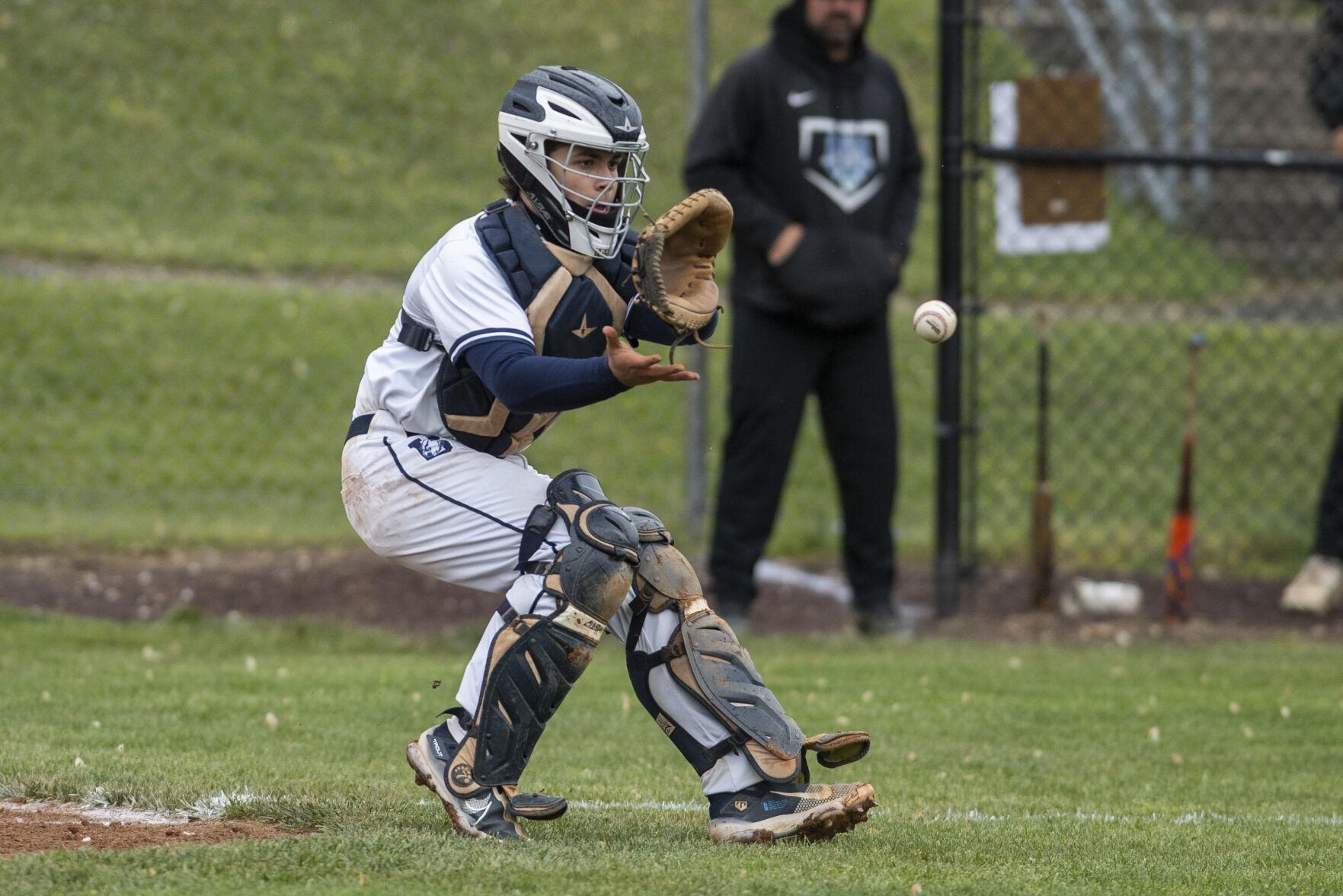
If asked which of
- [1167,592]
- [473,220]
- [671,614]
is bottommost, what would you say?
[1167,592]

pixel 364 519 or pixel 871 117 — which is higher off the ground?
pixel 871 117

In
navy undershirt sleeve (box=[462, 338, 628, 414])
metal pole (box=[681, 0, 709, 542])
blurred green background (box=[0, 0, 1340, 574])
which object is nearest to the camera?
navy undershirt sleeve (box=[462, 338, 628, 414])

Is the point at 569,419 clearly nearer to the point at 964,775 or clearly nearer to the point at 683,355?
the point at 683,355

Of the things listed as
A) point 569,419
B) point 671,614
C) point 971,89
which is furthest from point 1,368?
point 671,614

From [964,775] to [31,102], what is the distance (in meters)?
8.44

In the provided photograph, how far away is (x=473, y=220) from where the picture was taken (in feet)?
13.5

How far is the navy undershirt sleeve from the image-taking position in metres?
3.61

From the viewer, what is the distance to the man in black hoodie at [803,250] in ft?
23.5

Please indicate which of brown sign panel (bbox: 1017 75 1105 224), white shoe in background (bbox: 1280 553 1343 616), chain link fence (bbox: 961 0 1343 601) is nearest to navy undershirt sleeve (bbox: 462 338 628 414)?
chain link fence (bbox: 961 0 1343 601)

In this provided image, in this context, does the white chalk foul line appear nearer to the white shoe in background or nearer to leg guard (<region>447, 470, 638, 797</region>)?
leg guard (<region>447, 470, 638, 797</region>)

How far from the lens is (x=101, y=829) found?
3.82 m

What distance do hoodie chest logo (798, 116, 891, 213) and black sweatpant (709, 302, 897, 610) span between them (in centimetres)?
54

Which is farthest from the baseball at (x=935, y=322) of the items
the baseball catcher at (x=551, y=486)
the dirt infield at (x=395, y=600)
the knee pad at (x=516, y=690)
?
the dirt infield at (x=395, y=600)

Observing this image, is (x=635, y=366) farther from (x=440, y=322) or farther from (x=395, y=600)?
(x=395, y=600)
